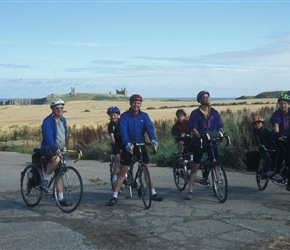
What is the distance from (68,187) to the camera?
9484mm

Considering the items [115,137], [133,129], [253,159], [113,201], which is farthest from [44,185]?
[253,159]

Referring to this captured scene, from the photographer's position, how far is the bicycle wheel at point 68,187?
9.40 m

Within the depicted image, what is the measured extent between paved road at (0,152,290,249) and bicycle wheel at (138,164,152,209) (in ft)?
0.53

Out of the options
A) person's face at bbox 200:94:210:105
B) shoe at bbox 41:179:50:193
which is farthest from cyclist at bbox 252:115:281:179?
shoe at bbox 41:179:50:193

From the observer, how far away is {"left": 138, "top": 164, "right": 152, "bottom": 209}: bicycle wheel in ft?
31.1

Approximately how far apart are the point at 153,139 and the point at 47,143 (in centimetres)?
180

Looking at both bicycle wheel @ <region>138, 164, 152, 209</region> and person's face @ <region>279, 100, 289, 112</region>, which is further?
person's face @ <region>279, 100, 289, 112</region>

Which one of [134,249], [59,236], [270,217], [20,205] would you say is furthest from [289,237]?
[20,205]

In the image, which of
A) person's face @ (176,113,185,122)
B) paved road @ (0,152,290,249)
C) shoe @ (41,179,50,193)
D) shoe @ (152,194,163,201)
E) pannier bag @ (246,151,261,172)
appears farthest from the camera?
person's face @ (176,113,185,122)

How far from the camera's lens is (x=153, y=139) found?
9766 mm

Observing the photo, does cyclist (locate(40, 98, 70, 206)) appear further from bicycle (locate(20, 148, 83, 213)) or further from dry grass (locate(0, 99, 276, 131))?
dry grass (locate(0, 99, 276, 131))

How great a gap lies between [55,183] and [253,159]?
4.04 m

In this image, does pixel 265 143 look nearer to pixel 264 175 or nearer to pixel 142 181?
pixel 264 175

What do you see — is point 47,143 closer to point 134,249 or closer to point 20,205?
point 20,205
